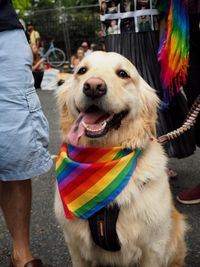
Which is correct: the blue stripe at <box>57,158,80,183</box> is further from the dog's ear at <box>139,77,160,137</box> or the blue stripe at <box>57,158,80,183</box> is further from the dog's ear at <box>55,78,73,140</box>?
the dog's ear at <box>139,77,160,137</box>

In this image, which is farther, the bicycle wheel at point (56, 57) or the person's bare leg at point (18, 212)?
the bicycle wheel at point (56, 57)

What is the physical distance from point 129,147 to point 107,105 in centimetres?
30

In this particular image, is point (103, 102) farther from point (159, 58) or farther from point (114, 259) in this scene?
point (159, 58)

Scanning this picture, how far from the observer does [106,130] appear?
2.12 metres

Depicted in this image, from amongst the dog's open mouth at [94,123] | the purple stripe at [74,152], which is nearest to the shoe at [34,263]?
the purple stripe at [74,152]

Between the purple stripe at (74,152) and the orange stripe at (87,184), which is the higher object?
the purple stripe at (74,152)

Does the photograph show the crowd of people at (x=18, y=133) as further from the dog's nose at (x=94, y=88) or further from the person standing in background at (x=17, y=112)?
the dog's nose at (x=94, y=88)

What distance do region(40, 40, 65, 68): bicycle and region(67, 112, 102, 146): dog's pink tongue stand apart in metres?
14.8

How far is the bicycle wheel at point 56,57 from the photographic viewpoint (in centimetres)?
1689

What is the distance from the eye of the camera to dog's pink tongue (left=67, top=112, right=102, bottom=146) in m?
2.14

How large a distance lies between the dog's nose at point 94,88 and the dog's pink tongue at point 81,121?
147mm

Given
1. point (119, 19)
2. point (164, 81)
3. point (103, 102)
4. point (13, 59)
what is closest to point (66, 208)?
point (103, 102)

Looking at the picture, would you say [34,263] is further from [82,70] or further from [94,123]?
[82,70]

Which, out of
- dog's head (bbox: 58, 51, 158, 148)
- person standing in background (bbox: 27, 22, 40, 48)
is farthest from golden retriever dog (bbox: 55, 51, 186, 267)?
person standing in background (bbox: 27, 22, 40, 48)
